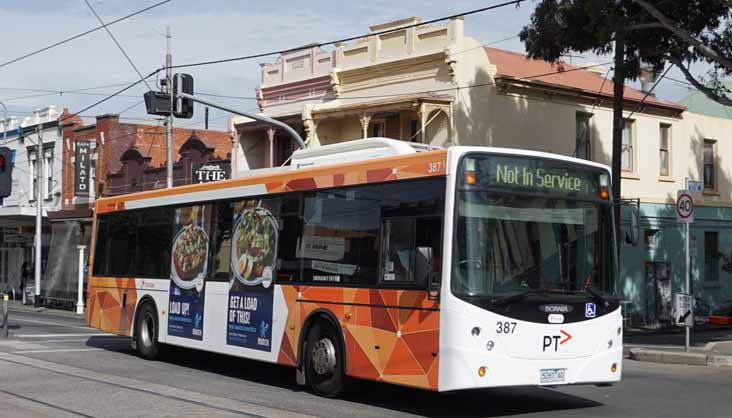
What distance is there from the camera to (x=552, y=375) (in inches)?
460

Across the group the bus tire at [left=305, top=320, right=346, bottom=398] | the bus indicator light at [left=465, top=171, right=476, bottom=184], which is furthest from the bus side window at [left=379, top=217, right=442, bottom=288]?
the bus tire at [left=305, top=320, right=346, bottom=398]

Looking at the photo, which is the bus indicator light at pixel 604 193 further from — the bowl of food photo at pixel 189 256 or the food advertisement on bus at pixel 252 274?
the bowl of food photo at pixel 189 256

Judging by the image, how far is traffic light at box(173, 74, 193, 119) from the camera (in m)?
26.0

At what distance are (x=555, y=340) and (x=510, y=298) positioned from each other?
0.90 m

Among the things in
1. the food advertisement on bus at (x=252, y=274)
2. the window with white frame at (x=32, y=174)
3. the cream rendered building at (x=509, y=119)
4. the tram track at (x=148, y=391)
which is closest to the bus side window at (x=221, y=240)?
the food advertisement on bus at (x=252, y=274)

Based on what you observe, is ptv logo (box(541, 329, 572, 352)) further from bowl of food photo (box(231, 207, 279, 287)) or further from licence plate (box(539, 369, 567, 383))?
bowl of food photo (box(231, 207, 279, 287))

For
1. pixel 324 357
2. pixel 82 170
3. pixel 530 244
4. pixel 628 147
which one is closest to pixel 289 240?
pixel 324 357

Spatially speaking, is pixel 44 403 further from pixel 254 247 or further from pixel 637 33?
pixel 637 33

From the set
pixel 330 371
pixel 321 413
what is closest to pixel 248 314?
pixel 330 371

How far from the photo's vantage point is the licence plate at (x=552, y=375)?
38.1 feet

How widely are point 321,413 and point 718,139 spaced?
98.6 feet

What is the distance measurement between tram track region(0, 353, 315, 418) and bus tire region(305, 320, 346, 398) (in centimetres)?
113

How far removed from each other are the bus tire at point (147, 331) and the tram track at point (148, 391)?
176cm

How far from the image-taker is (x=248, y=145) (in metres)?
38.8
